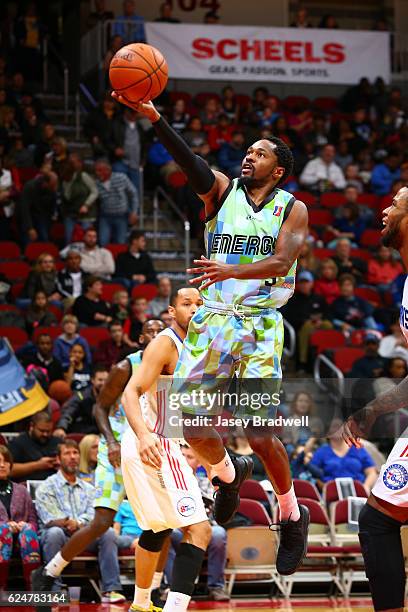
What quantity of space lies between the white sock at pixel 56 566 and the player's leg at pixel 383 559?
3.96 metres

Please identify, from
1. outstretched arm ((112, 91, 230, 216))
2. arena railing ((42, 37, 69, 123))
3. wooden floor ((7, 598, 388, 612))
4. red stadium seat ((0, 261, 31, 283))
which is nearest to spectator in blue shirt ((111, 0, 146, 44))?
arena railing ((42, 37, 69, 123))

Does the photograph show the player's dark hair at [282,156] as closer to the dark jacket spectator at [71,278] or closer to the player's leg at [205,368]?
the player's leg at [205,368]

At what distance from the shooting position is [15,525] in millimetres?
9383

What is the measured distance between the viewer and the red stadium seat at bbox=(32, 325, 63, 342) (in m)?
12.7

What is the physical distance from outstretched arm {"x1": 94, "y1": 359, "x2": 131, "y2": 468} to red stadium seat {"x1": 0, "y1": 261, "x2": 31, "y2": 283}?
5.91m

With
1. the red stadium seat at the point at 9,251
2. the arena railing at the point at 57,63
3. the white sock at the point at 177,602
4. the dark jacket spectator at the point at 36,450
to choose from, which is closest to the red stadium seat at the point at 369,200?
the arena railing at the point at 57,63

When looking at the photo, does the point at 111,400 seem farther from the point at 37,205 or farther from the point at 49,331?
the point at 37,205

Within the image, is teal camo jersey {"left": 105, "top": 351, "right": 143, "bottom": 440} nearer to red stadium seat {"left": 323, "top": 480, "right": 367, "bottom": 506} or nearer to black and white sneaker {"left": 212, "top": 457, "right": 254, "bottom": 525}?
black and white sneaker {"left": 212, "top": 457, "right": 254, "bottom": 525}

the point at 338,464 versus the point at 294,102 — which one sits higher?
the point at 294,102

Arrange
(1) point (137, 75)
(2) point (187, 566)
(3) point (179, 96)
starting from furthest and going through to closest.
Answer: (3) point (179, 96)
(2) point (187, 566)
(1) point (137, 75)

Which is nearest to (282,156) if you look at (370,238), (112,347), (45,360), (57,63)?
(112,347)

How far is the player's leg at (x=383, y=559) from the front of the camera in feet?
17.8

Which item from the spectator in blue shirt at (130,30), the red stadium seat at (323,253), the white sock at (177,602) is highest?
the spectator in blue shirt at (130,30)

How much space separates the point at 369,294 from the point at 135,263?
3.34m
